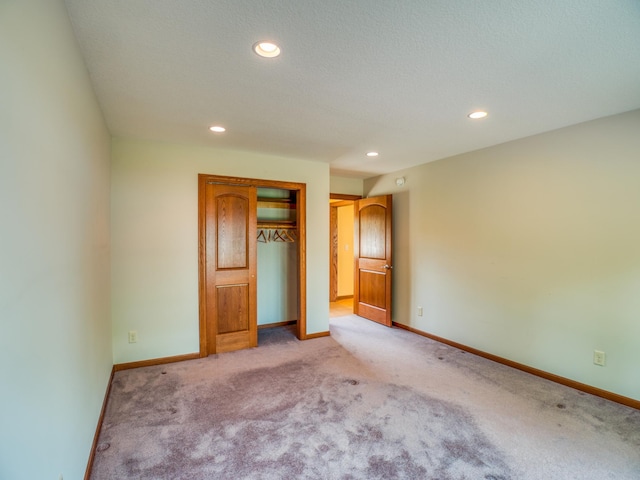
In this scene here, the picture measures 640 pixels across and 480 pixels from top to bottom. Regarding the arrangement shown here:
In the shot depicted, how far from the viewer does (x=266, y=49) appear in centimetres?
177

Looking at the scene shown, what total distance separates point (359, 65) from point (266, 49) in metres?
0.58

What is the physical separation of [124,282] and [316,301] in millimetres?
2356

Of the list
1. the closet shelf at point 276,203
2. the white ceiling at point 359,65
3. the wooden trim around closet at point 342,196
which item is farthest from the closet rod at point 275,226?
the white ceiling at point 359,65

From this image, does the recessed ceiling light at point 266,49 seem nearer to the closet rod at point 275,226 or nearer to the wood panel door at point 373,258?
the closet rod at point 275,226

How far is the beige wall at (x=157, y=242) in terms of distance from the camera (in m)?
3.29

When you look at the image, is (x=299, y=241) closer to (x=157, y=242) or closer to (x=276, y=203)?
(x=276, y=203)

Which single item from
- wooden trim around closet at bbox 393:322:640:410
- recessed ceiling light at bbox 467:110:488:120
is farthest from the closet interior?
recessed ceiling light at bbox 467:110:488:120

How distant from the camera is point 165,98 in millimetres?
2377

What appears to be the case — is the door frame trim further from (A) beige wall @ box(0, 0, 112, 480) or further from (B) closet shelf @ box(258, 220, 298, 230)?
(A) beige wall @ box(0, 0, 112, 480)

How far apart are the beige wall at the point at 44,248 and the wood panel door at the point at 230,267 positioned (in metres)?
1.65

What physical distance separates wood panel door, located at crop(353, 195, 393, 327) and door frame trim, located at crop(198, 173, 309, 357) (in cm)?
139

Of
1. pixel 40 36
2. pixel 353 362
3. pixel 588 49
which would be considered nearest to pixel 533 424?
pixel 353 362

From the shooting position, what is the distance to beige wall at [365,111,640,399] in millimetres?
2660

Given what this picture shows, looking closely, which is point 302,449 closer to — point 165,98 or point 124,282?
point 124,282
